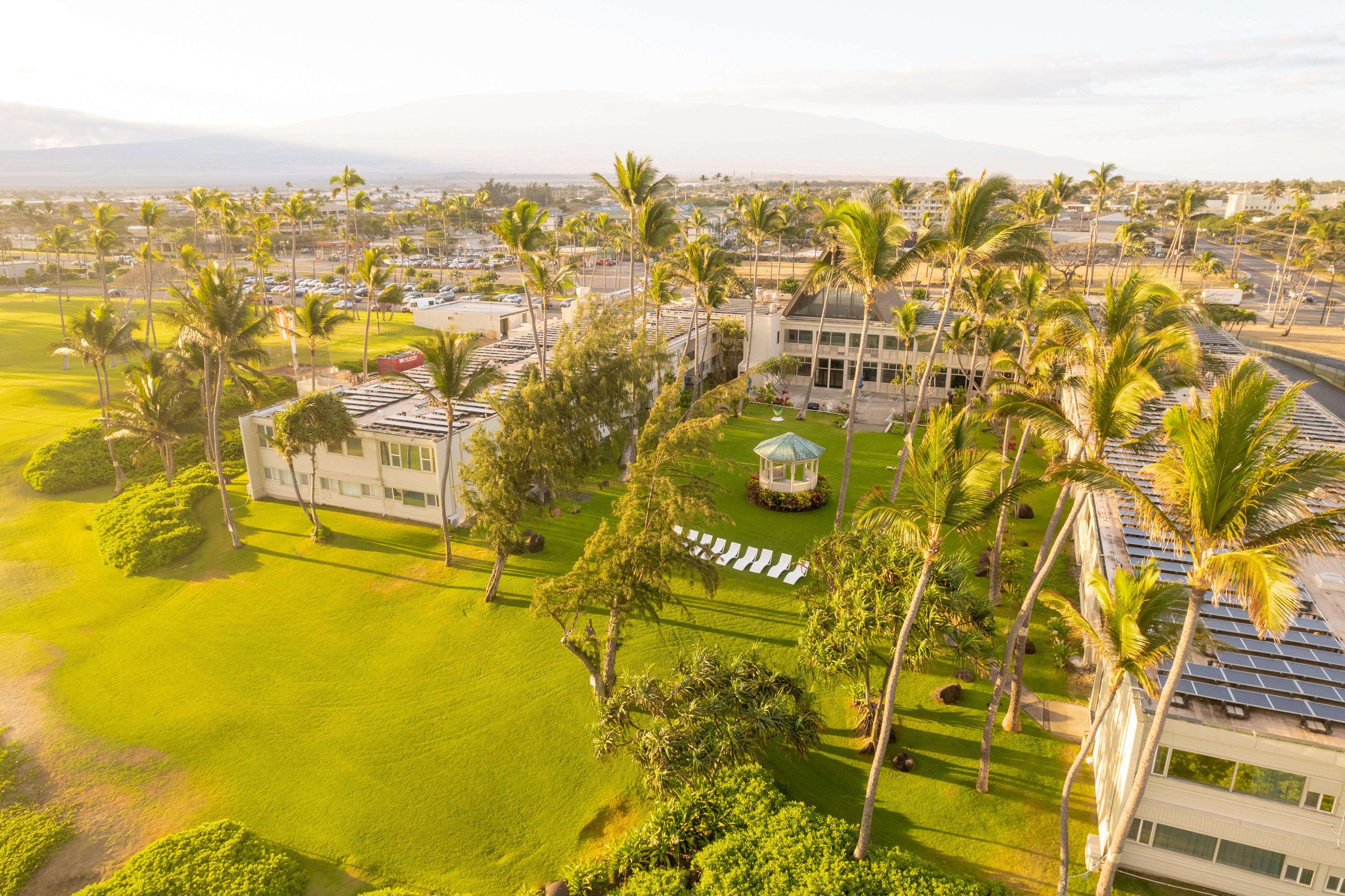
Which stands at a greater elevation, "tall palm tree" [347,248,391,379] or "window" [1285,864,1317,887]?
"tall palm tree" [347,248,391,379]

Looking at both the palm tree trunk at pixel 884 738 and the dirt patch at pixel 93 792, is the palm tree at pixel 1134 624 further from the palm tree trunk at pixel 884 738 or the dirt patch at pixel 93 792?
the dirt patch at pixel 93 792

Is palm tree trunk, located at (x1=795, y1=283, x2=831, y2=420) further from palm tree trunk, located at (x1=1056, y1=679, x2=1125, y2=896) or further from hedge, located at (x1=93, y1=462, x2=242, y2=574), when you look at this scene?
hedge, located at (x1=93, y1=462, x2=242, y2=574)

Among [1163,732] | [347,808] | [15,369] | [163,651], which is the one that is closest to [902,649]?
[1163,732]

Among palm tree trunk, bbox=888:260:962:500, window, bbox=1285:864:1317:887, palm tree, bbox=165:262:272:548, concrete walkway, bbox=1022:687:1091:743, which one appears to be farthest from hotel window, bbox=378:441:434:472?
window, bbox=1285:864:1317:887

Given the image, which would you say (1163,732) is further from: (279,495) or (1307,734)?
(279,495)

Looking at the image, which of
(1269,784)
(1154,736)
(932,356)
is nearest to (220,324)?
(932,356)
